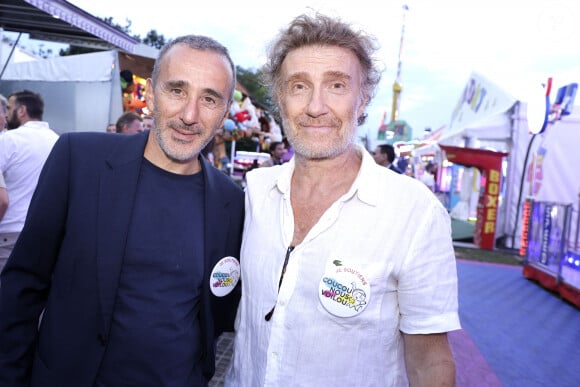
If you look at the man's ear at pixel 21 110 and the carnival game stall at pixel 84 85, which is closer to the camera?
the man's ear at pixel 21 110

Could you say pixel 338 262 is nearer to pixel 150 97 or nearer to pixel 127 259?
pixel 127 259

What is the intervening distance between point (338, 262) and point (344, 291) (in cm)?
10

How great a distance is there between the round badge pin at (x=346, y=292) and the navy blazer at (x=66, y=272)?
0.79m

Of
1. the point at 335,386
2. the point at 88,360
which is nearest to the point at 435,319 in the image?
the point at 335,386

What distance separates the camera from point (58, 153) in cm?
170

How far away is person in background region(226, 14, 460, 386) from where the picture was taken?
1493mm

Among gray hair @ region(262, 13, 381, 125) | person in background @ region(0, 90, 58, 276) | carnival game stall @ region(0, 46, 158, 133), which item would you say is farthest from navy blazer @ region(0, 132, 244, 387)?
carnival game stall @ region(0, 46, 158, 133)

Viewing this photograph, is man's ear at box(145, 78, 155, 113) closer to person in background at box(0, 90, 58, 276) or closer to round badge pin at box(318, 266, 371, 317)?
round badge pin at box(318, 266, 371, 317)

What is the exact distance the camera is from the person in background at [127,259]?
63.2 inches

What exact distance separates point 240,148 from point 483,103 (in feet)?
94.9

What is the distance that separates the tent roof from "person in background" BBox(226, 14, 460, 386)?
15.3ft

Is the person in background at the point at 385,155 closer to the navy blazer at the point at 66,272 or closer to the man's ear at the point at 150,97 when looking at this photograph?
the man's ear at the point at 150,97

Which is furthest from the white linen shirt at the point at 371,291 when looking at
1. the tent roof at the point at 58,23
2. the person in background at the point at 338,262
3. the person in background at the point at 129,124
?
the tent roof at the point at 58,23

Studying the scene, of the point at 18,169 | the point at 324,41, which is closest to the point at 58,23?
the point at 18,169
